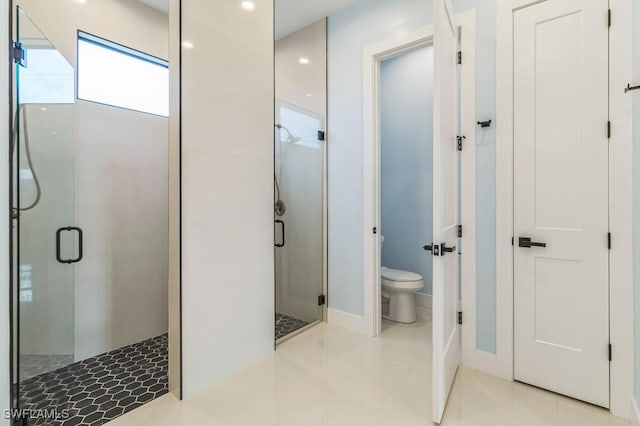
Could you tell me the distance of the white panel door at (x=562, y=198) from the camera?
1742mm

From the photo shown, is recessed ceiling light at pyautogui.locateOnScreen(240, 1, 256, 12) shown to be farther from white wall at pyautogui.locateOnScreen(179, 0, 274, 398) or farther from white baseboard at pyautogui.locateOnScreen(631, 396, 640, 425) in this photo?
white baseboard at pyautogui.locateOnScreen(631, 396, 640, 425)

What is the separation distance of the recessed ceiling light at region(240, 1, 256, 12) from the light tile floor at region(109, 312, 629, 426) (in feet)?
8.33

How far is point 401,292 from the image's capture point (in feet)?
9.92

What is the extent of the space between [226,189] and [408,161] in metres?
2.24

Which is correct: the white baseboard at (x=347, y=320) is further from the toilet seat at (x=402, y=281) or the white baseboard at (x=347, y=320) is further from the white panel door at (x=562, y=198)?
the white panel door at (x=562, y=198)

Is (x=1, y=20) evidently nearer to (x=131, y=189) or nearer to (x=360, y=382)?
(x=131, y=189)

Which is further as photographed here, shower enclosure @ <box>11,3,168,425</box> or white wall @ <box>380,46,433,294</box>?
white wall @ <box>380,46,433,294</box>

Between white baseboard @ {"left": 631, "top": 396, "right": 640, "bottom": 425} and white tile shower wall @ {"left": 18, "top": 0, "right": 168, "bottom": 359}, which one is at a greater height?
white tile shower wall @ {"left": 18, "top": 0, "right": 168, "bottom": 359}

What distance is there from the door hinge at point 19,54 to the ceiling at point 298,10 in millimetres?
1492

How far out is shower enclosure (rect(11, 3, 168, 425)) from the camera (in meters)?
1.56

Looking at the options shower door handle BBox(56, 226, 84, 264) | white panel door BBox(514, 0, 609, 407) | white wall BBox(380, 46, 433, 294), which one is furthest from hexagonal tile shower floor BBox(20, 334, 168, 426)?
white wall BBox(380, 46, 433, 294)

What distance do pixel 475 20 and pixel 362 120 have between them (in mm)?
1061

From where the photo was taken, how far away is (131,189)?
254 centimetres

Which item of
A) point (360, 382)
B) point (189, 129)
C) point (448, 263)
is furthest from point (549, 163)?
point (189, 129)
